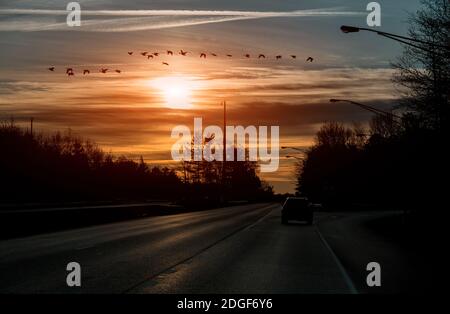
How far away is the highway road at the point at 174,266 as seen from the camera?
14402 millimetres

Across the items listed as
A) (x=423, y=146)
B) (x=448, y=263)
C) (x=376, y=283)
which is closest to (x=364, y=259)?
(x=448, y=263)

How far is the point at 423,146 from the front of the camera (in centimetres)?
4612

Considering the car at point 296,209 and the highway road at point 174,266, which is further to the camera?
the car at point 296,209

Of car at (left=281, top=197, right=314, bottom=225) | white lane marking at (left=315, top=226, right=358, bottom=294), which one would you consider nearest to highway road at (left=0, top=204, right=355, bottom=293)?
white lane marking at (left=315, top=226, right=358, bottom=294)

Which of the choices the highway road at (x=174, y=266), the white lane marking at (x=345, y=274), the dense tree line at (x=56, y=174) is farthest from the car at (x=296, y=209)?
the dense tree line at (x=56, y=174)

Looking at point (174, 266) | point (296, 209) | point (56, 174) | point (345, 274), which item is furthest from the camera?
point (56, 174)

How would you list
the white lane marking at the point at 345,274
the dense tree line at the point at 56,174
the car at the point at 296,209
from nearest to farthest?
1. the white lane marking at the point at 345,274
2. the car at the point at 296,209
3. the dense tree line at the point at 56,174

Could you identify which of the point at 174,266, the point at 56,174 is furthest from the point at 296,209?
the point at 56,174

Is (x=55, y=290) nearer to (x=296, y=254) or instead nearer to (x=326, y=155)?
(x=296, y=254)

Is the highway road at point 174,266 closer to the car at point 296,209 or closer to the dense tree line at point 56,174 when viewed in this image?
the car at point 296,209

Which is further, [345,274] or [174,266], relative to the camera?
[174,266]

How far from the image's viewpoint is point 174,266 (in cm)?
1864

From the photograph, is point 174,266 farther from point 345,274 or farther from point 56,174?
point 56,174
